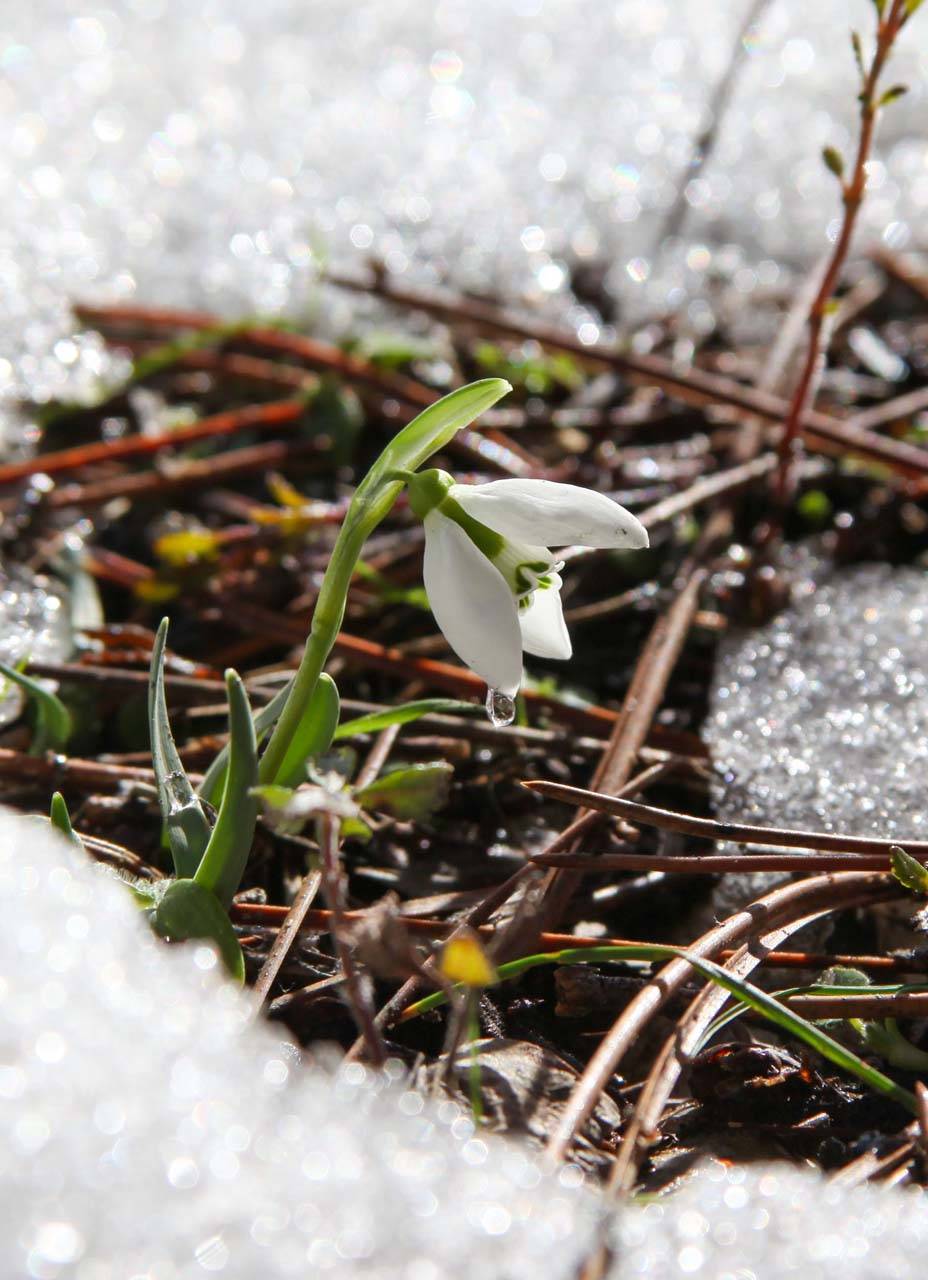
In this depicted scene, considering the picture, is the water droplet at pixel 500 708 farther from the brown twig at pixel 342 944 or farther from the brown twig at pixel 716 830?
the brown twig at pixel 342 944

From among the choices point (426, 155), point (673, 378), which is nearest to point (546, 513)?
point (673, 378)

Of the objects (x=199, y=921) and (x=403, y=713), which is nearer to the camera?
(x=199, y=921)

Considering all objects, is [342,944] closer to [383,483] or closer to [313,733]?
[313,733]

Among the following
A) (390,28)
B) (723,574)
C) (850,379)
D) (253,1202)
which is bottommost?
(253,1202)

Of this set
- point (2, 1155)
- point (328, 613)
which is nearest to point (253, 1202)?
point (2, 1155)

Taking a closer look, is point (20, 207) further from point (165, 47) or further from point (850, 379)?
point (850, 379)

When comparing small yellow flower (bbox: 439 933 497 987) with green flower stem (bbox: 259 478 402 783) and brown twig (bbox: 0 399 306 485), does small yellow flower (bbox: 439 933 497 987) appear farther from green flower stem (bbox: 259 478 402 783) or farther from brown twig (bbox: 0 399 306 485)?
brown twig (bbox: 0 399 306 485)
